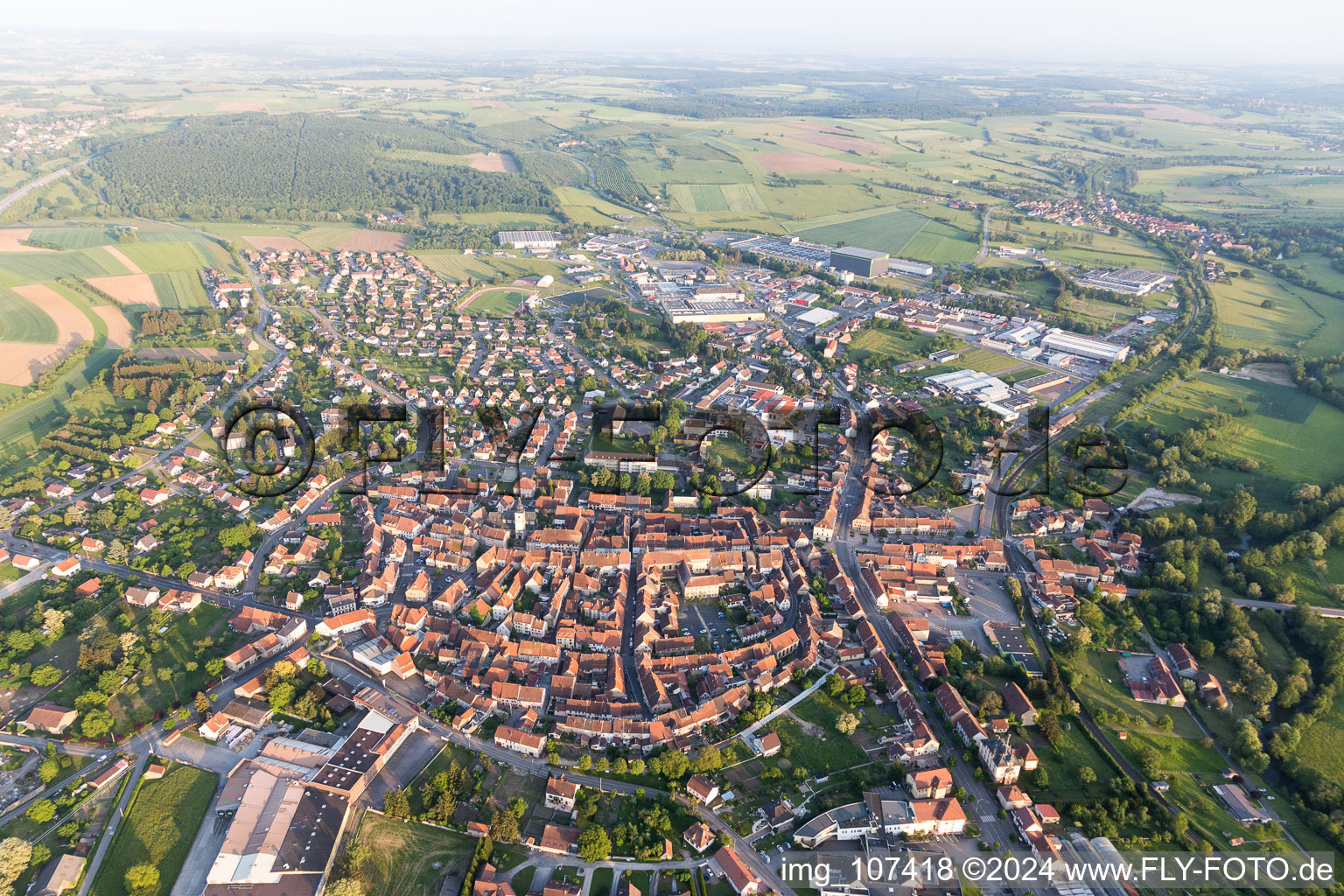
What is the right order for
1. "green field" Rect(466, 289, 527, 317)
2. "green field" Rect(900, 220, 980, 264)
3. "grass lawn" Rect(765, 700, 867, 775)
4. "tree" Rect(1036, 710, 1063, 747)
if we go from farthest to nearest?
1. "green field" Rect(900, 220, 980, 264)
2. "green field" Rect(466, 289, 527, 317)
3. "tree" Rect(1036, 710, 1063, 747)
4. "grass lawn" Rect(765, 700, 867, 775)

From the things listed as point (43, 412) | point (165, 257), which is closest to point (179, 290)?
point (165, 257)

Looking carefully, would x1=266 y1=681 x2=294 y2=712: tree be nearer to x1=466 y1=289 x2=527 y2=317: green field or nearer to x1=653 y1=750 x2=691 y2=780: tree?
x1=653 y1=750 x2=691 y2=780: tree

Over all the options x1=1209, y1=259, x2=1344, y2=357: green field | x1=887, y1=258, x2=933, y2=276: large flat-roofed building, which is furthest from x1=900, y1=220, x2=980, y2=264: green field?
x1=1209, y1=259, x2=1344, y2=357: green field

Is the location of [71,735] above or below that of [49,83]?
below

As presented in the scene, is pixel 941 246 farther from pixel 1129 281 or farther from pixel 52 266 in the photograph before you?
pixel 52 266

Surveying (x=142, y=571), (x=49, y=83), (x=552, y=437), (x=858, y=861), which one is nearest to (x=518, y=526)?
(x=552, y=437)

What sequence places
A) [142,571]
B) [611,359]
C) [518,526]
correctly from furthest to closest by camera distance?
[611,359] → [518,526] → [142,571]

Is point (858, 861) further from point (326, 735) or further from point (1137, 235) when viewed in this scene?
point (1137, 235)
